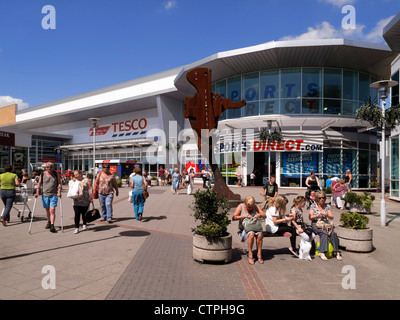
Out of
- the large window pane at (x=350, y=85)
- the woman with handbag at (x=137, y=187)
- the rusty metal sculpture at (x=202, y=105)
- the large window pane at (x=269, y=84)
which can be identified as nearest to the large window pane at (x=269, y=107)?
the large window pane at (x=269, y=84)

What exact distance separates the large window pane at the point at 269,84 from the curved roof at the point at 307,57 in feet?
1.88

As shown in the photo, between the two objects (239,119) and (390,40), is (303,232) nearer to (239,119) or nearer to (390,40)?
(390,40)

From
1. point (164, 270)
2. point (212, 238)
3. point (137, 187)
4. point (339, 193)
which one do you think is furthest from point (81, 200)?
point (339, 193)

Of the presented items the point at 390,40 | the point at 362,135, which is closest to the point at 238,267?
the point at 390,40

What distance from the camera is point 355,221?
6.24 m

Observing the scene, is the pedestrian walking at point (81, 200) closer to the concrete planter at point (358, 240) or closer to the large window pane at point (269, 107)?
the concrete planter at point (358, 240)

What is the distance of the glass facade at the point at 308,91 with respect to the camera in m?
22.8

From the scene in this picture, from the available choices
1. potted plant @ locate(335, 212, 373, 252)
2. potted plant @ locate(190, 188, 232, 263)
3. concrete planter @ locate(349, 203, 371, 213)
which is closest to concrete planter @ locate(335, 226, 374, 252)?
potted plant @ locate(335, 212, 373, 252)

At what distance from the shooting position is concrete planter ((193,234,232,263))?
514 centimetres

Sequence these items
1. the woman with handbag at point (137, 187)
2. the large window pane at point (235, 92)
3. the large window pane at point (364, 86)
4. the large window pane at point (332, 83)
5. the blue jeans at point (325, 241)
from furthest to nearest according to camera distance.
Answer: the large window pane at point (235, 92), the large window pane at point (364, 86), the large window pane at point (332, 83), the woman with handbag at point (137, 187), the blue jeans at point (325, 241)

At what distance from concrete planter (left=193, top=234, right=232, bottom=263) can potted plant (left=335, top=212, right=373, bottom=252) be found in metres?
2.87

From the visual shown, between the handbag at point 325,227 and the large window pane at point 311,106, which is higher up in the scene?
the large window pane at point 311,106

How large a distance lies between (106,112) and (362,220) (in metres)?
40.3

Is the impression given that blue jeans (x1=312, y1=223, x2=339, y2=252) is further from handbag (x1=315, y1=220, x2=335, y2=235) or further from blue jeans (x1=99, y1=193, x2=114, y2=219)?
blue jeans (x1=99, y1=193, x2=114, y2=219)
